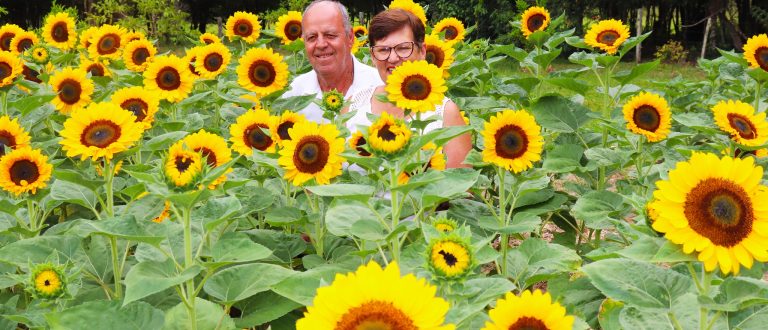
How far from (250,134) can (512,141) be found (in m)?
0.83

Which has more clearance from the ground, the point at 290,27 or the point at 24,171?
the point at 290,27

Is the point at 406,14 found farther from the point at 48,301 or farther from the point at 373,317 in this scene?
the point at 373,317

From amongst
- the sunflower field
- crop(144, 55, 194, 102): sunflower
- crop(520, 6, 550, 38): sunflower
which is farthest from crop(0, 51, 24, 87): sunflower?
crop(520, 6, 550, 38): sunflower

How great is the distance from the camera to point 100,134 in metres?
1.84

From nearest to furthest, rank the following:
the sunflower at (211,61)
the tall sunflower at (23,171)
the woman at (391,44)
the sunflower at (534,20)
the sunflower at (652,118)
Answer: the tall sunflower at (23,171)
the sunflower at (652,118)
the woman at (391,44)
the sunflower at (211,61)
the sunflower at (534,20)

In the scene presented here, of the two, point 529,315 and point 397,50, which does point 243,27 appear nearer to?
point 397,50

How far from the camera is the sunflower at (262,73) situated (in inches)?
115

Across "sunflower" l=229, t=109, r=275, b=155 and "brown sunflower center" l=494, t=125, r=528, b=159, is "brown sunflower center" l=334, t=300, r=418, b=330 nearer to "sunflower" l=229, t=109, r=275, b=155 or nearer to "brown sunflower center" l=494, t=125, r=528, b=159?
"brown sunflower center" l=494, t=125, r=528, b=159

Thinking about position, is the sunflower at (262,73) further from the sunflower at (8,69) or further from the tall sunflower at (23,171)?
the tall sunflower at (23,171)

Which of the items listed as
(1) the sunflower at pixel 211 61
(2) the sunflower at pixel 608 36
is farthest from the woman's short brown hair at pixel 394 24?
(2) the sunflower at pixel 608 36

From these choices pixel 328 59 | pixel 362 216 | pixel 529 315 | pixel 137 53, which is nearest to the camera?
pixel 529 315

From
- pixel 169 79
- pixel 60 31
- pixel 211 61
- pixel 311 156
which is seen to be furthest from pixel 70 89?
pixel 60 31

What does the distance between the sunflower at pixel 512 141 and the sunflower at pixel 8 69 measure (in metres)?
1.95

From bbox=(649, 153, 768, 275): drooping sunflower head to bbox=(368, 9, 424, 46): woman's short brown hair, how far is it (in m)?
2.12
